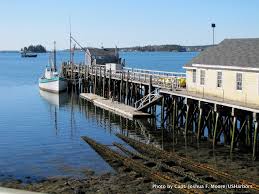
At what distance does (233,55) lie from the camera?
30.1m

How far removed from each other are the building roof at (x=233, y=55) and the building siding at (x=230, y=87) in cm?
56

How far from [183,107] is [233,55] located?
8438 millimetres

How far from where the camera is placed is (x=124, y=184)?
2023 centimetres

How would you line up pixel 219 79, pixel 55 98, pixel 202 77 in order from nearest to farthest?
pixel 219 79 < pixel 202 77 < pixel 55 98

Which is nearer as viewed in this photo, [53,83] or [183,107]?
[183,107]

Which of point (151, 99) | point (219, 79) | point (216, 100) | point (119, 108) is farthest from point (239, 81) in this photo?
point (119, 108)

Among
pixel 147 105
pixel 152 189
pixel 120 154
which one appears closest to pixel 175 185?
pixel 152 189

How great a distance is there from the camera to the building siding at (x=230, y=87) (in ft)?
87.2

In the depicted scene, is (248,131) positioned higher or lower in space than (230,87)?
lower

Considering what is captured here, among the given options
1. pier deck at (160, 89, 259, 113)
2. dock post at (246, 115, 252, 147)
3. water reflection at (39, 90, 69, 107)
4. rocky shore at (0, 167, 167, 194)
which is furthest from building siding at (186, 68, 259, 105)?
water reflection at (39, 90, 69, 107)

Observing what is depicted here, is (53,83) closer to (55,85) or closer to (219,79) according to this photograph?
(55,85)

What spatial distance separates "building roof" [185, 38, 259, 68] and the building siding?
21.9 inches

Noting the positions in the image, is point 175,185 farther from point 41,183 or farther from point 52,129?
point 52,129

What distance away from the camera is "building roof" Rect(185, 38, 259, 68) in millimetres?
27956
